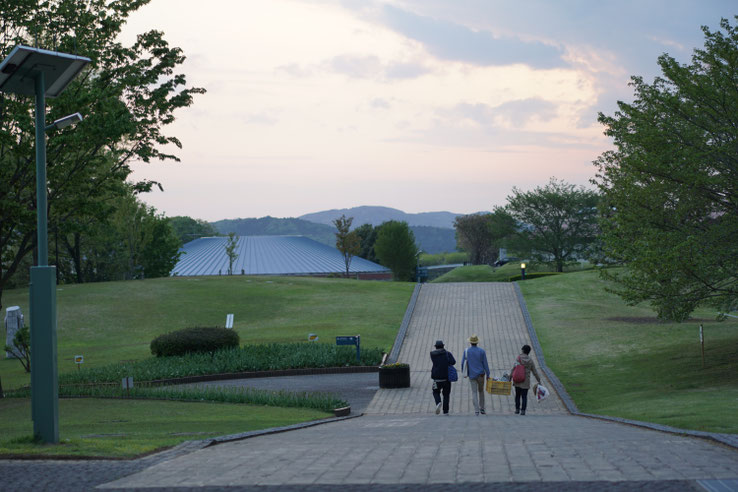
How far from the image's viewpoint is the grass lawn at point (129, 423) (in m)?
8.94

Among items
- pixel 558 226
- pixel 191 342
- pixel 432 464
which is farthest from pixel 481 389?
pixel 558 226

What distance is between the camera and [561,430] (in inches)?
427

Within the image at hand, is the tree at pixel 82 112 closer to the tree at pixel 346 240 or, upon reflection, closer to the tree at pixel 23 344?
the tree at pixel 23 344

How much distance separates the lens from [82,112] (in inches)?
699

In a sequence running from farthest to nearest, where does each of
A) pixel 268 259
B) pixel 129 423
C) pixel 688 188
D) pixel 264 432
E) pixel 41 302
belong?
pixel 268 259
pixel 688 188
pixel 129 423
pixel 264 432
pixel 41 302

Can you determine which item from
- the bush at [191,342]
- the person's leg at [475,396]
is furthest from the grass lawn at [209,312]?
the person's leg at [475,396]

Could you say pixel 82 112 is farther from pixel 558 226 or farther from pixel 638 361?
pixel 558 226

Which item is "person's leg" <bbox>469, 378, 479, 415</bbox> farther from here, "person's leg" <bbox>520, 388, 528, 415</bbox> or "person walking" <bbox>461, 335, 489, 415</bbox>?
"person's leg" <bbox>520, 388, 528, 415</bbox>

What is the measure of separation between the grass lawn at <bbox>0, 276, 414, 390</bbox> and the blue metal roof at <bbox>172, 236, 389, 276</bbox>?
41106 millimetres

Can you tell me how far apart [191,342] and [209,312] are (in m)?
13.0

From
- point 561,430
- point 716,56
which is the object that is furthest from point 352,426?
point 716,56

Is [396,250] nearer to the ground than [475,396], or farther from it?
farther from it

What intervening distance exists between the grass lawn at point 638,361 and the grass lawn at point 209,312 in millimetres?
7873

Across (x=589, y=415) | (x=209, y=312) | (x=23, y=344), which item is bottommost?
(x=589, y=415)
